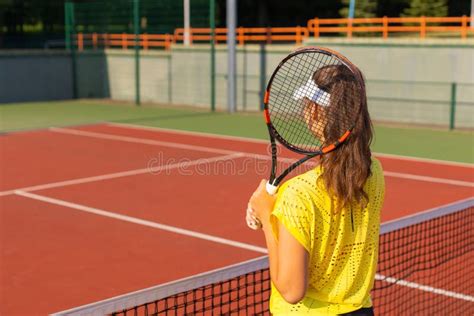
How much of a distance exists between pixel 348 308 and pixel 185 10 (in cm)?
2234

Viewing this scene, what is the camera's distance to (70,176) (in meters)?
11.1

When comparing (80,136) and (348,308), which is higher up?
(348,308)

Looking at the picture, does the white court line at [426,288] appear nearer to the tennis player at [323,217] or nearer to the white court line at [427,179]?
the tennis player at [323,217]

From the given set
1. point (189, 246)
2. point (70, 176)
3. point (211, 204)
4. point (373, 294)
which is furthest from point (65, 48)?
point (373, 294)

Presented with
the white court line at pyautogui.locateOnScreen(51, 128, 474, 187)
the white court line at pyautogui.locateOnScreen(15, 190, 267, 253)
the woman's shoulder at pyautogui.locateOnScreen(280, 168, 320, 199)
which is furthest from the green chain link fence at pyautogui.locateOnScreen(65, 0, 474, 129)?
the woman's shoulder at pyautogui.locateOnScreen(280, 168, 320, 199)

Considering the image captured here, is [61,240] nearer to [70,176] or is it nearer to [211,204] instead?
[211,204]

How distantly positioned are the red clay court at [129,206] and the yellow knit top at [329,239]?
358cm

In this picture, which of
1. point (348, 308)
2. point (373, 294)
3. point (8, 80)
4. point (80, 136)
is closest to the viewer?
point (348, 308)

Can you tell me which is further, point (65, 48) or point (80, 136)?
point (65, 48)

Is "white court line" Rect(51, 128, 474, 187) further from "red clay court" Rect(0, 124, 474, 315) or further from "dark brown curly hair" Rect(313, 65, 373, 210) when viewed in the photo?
"dark brown curly hair" Rect(313, 65, 373, 210)

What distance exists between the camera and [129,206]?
29.8 ft

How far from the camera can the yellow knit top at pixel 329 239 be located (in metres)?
2.34

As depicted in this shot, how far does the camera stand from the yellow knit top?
2340mm

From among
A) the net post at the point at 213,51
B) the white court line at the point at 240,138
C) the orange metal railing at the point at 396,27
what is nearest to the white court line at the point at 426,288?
the white court line at the point at 240,138
